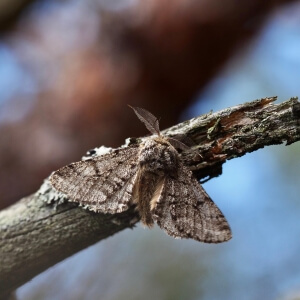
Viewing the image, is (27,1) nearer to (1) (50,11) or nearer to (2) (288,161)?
(1) (50,11)

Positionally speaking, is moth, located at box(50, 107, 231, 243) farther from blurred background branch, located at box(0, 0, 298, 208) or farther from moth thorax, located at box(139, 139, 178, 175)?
blurred background branch, located at box(0, 0, 298, 208)

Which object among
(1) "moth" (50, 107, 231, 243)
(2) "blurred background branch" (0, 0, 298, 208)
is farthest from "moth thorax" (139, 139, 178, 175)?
(2) "blurred background branch" (0, 0, 298, 208)

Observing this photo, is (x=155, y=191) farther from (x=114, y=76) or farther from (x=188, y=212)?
(x=114, y=76)

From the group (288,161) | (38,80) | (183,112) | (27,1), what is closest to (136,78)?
(183,112)

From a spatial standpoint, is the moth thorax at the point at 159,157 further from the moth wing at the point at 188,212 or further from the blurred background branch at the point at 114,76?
the blurred background branch at the point at 114,76

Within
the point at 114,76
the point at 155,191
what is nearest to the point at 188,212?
the point at 155,191

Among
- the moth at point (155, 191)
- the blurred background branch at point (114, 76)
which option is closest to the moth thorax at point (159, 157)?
the moth at point (155, 191)
